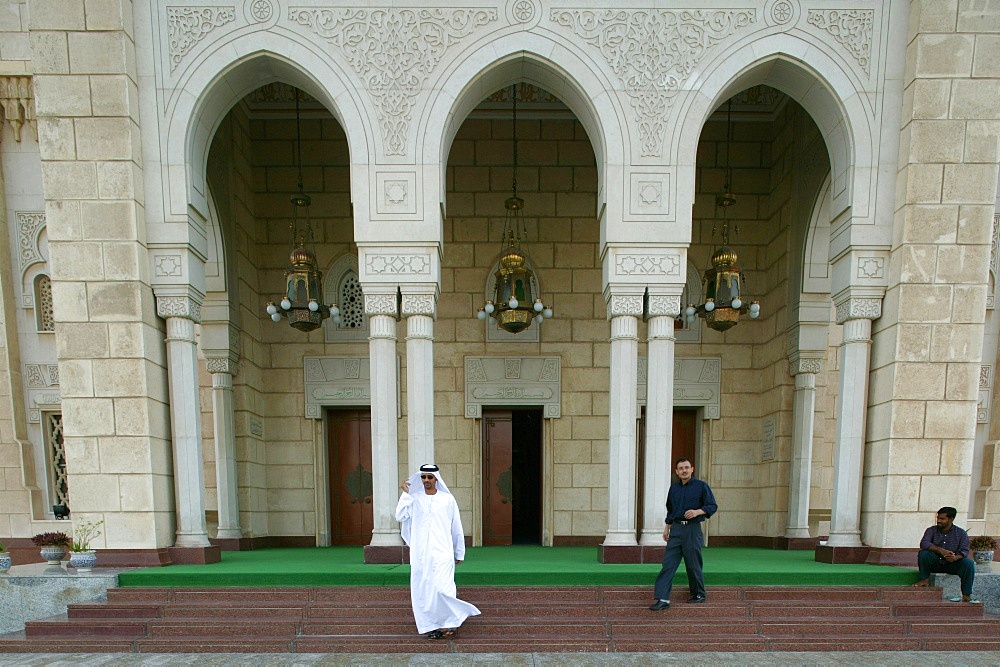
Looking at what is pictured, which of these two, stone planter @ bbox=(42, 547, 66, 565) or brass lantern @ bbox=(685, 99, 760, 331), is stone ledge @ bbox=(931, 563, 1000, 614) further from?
stone planter @ bbox=(42, 547, 66, 565)

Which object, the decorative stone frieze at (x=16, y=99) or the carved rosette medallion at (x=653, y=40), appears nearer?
the carved rosette medallion at (x=653, y=40)

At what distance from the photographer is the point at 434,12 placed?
5672mm

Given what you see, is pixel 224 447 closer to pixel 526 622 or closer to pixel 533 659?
pixel 526 622

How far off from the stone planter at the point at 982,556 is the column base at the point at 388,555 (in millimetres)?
5499

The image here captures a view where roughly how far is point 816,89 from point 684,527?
15.5ft

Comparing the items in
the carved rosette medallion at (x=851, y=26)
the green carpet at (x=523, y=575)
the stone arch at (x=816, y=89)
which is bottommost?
the green carpet at (x=523, y=575)

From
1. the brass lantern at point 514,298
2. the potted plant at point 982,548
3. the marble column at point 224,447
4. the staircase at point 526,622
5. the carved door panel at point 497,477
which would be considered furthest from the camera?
the carved door panel at point 497,477

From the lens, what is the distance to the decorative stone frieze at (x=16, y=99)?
741 centimetres

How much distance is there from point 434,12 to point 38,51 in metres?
3.91

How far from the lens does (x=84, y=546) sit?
5.32 metres

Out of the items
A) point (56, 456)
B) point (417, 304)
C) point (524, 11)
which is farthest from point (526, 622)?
point (56, 456)

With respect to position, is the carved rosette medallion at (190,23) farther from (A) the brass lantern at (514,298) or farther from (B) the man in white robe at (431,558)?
(B) the man in white robe at (431,558)

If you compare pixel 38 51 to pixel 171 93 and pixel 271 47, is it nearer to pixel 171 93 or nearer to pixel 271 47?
pixel 171 93

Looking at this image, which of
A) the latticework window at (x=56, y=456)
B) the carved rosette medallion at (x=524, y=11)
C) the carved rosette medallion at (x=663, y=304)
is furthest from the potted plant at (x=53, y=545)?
the carved rosette medallion at (x=524, y=11)
